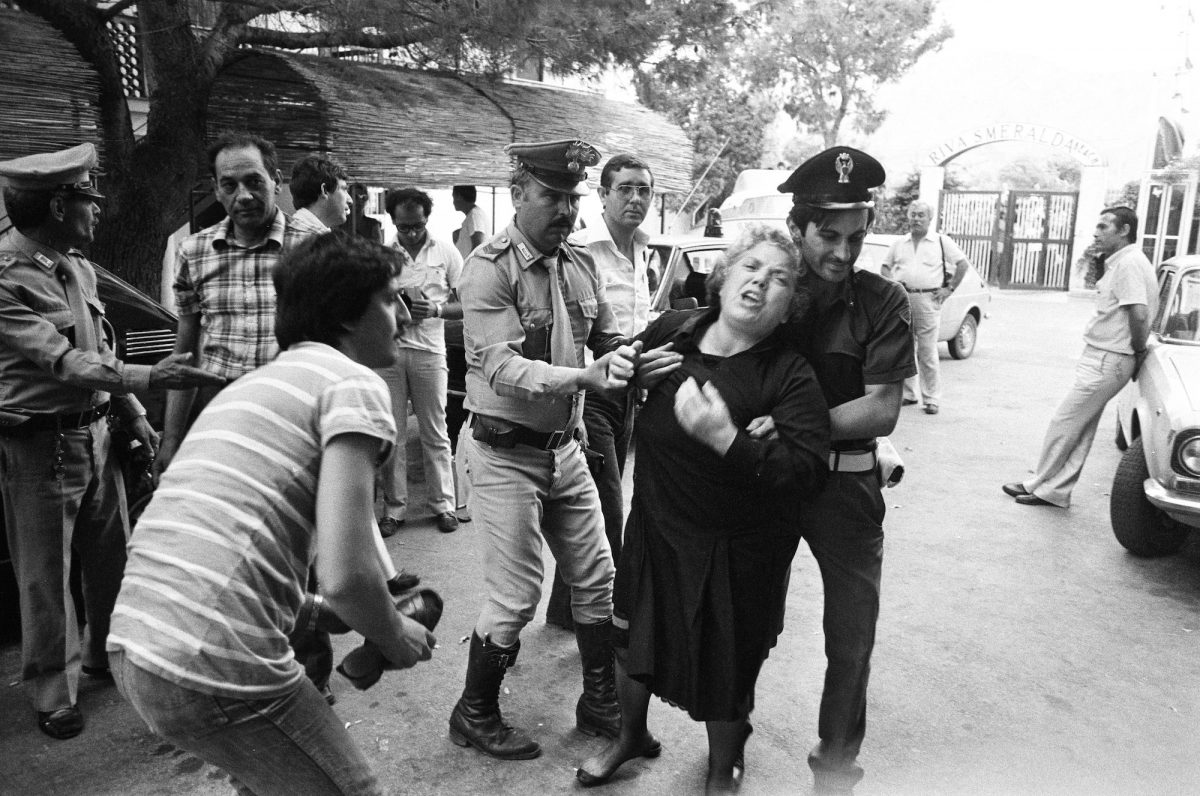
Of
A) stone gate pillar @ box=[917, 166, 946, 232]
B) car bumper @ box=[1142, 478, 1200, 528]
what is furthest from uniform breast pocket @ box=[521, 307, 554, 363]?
stone gate pillar @ box=[917, 166, 946, 232]

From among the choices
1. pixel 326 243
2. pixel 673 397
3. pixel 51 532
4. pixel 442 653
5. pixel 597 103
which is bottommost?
pixel 442 653

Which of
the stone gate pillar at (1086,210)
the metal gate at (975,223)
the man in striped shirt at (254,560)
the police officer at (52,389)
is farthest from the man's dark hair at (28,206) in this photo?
the stone gate pillar at (1086,210)

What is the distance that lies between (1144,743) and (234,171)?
13.0 ft

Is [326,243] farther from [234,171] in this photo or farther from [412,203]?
[412,203]

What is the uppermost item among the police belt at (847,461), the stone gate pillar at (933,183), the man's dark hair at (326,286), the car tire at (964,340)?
the stone gate pillar at (933,183)

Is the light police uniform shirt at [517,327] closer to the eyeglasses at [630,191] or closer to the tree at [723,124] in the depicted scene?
the eyeglasses at [630,191]

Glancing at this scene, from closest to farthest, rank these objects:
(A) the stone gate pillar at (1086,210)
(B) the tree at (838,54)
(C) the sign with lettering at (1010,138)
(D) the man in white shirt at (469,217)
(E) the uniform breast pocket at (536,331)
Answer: (E) the uniform breast pocket at (536,331)
(D) the man in white shirt at (469,217)
(A) the stone gate pillar at (1086,210)
(C) the sign with lettering at (1010,138)
(B) the tree at (838,54)

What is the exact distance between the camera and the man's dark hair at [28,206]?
126 inches

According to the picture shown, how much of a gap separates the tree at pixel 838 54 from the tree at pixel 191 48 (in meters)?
22.3

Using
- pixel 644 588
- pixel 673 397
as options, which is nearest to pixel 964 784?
pixel 644 588

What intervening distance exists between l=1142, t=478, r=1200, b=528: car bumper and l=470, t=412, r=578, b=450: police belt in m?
3.54

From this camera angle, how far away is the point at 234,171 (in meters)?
3.39

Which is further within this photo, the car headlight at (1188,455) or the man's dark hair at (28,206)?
the car headlight at (1188,455)

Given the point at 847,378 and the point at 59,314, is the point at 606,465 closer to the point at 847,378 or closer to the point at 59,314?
the point at 847,378
